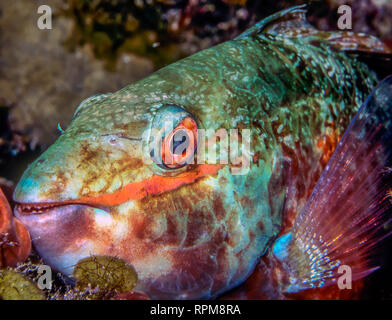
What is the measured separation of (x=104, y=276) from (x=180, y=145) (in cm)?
83

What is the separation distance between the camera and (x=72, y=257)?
1462 millimetres

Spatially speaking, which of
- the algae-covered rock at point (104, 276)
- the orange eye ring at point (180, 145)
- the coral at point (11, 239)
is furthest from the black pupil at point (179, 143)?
the coral at point (11, 239)

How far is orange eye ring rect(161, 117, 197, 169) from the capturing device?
1.58m

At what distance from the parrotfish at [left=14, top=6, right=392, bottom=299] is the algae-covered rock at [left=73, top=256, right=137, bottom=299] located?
0.16 feet

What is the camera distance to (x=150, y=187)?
157cm

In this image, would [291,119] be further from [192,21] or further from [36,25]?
[36,25]

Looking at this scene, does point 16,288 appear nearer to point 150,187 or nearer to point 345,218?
point 150,187

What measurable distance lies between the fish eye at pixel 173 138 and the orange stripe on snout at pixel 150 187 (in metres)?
0.07

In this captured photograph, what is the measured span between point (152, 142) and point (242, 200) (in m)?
0.66

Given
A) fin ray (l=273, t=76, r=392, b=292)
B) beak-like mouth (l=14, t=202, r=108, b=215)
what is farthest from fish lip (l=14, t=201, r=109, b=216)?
fin ray (l=273, t=76, r=392, b=292)

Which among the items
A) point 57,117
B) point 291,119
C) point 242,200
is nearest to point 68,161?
point 242,200

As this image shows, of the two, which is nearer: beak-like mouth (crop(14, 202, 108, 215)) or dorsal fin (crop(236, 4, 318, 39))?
beak-like mouth (crop(14, 202, 108, 215))

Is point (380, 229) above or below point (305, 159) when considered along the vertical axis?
below

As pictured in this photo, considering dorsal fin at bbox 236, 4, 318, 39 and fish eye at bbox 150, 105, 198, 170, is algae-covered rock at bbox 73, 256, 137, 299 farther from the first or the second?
dorsal fin at bbox 236, 4, 318, 39
